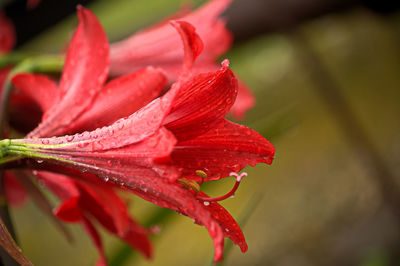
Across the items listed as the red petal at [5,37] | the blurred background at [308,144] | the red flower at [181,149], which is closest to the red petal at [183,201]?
the red flower at [181,149]

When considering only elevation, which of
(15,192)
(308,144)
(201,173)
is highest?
(201,173)

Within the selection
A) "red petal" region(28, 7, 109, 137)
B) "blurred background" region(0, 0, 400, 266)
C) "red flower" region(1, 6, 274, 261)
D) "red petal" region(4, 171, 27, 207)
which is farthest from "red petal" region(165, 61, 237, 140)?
"blurred background" region(0, 0, 400, 266)

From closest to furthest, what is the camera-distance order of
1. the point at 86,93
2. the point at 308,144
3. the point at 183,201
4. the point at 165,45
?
the point at 183,201 → the point at 86,93 → the point at 165,45 → the point at 308,144

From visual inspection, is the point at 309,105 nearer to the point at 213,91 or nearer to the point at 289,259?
the point at 289,259

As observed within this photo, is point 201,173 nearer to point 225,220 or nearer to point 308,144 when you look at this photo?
point 225,220

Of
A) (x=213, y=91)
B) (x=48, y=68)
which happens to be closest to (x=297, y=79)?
(x=48, y=68)

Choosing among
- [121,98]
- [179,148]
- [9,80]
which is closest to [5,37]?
[9,80]

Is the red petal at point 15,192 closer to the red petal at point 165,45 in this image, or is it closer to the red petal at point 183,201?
the red petal at point 165,45

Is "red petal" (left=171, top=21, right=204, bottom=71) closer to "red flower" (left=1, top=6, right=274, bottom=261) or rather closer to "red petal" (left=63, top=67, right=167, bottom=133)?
"red flower" (left=1, top=6, right=274, bottom=261)
